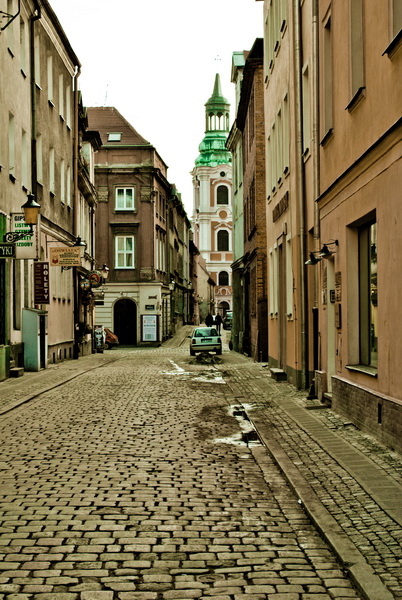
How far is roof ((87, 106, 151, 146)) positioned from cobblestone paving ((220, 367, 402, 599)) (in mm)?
46352

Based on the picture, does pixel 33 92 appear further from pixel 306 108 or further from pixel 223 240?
pixel 223 240

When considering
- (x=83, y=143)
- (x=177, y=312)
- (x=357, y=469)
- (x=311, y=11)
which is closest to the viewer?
(x=357, y=469)

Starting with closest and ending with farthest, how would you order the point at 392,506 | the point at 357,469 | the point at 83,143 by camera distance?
the point at 392,506
the point at 357,469
the point at 83,143

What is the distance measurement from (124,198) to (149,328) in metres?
8.62

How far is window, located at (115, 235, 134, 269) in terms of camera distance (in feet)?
185

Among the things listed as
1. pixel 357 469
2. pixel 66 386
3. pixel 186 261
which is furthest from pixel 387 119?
pixel 186 261

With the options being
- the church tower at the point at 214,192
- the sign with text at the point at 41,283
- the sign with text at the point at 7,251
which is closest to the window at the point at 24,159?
the sign with text at the point at 41,283

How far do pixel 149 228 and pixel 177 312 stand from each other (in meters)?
19.1

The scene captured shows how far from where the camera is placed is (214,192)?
4651 inches

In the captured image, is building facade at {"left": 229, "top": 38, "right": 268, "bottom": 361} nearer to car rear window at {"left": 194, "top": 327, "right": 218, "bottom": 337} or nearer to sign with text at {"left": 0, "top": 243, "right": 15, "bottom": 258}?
car rear window at {"left": 194, "top": 327, "right": 218, "bottom": 337}

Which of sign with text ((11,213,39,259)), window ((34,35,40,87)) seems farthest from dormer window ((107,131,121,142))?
sign with text ((11,213,39,259))

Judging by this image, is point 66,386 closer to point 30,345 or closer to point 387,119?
point 30,345

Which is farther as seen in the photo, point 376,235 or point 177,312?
point 177,312

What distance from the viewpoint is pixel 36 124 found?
26.8 metres
